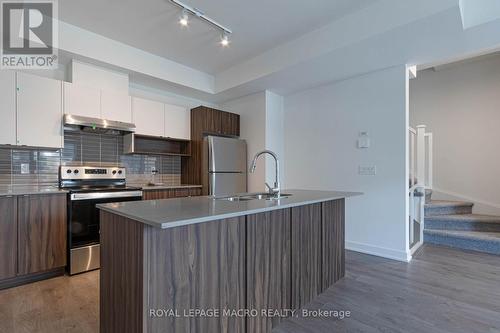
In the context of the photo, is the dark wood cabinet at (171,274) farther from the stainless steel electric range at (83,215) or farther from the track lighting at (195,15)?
the track lighting at (195,15)

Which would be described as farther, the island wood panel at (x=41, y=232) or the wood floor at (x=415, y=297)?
the island wood panel at (x=41, y=232)

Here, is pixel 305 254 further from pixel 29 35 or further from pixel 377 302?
pixel 29 35

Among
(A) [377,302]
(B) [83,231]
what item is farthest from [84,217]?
(A) [377,302]

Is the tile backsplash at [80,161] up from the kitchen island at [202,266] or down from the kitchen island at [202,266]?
up

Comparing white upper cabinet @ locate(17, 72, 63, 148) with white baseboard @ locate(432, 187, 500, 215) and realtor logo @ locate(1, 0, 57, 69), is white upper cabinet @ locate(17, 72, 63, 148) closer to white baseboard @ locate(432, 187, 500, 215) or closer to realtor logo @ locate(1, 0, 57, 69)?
realtor logo @ locate(1, 0, 57, 69)

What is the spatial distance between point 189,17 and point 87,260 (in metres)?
2.88

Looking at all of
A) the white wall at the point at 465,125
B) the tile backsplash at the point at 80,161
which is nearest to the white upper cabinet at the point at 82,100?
the tile backsplash at the point at 80,161

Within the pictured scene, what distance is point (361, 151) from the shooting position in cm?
349

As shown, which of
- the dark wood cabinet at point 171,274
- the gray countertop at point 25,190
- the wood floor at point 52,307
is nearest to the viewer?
the dark wood cabinet at point 171,274

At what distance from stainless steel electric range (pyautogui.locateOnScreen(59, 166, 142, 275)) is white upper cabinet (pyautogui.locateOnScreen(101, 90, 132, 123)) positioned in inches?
30.4

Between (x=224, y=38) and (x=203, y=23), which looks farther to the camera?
(x=224, y=38)

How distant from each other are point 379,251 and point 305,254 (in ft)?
5.87

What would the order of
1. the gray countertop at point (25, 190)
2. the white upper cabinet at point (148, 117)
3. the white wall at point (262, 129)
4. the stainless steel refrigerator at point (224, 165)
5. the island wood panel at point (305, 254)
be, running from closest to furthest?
the island wood panel at point (305, 254), the gray countertop at point (25, 190), the white upper cabinet at point (148, 117), the stainless steel refrigerator at point (224, 165), the white wall at point (262, 129)

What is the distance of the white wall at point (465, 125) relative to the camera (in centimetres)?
409
